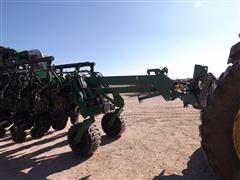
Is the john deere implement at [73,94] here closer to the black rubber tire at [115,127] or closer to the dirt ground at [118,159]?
the black rubber tire at [115,127]

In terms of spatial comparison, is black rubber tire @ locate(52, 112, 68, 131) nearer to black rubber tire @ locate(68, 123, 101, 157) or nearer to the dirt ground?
the dirt ground

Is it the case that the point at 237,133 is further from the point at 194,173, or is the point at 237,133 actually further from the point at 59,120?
the point at 59,120

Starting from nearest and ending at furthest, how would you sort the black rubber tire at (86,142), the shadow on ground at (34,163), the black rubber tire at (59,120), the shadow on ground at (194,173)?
1. the shadow on ground at (194,173)
2. the shadow on ground at (34,163)
3. the black rubber tire at (86,142)
4. the black rubber tire at (59,120)

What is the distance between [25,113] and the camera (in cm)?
764

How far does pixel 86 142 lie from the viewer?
6.68 m

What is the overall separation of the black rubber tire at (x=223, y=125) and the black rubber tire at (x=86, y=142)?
3467 millimetres

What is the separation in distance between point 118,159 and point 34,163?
1.57m

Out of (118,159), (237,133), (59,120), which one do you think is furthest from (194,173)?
(59,120)

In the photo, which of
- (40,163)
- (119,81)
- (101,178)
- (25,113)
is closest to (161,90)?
(119,81)

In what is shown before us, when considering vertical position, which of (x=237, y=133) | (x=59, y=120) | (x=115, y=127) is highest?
(x=237, y=133)

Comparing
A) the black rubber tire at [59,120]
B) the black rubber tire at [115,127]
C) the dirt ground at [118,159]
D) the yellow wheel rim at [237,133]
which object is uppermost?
the yellow wheel rim at [237,133]

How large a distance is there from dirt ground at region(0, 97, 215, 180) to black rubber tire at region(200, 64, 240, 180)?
5.40 ft

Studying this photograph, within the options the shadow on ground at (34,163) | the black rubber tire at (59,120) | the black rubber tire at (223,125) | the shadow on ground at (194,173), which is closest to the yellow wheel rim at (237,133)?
the black rubber tire at (223,125)

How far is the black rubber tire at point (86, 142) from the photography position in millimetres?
6644
